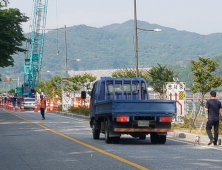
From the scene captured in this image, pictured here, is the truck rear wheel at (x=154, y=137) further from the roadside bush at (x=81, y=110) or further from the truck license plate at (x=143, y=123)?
the roadside bush at (x=81, y=110)

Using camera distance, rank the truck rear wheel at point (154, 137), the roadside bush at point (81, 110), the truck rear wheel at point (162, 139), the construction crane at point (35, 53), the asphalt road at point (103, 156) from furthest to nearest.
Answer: the construction crane at point (35, 53)
the roadside bush at point (81, 110)
the truck rear wheel at point (154, 137)
the truck rear wheel at point (162, 139)
the asphalt road at point (103, 156)

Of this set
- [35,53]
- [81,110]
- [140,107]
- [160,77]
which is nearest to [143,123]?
[140,107]

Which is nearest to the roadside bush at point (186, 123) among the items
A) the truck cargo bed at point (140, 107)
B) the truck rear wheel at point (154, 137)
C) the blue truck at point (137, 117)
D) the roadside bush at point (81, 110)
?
the truck rear wheel at point (154, 137)

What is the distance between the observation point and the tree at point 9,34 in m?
51.5

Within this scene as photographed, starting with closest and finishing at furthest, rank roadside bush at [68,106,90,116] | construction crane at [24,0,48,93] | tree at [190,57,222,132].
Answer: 1. tree at [190,57,222,132]
2. roadside bush at [68,106,90,116]
3. construction crane at [24,0,48,93]

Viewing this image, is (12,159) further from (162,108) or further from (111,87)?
(111,87)

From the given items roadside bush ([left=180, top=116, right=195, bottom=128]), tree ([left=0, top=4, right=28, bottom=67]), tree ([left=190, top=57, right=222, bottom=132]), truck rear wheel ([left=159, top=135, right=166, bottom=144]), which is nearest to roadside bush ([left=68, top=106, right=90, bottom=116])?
tree ([left=0, top=4, right=28, bottom=67])

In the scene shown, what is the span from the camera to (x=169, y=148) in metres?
18.9

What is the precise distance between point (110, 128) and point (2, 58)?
36.2m

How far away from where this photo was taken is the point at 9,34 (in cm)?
5197

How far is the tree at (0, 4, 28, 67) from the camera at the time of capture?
51500 millimetres

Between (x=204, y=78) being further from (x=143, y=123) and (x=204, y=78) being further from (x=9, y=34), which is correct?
(x=9, y=34)

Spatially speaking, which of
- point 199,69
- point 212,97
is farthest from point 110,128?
point 199,69

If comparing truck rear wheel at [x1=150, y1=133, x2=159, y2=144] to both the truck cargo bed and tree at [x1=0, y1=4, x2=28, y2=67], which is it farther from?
tree at [x1=0, y1=4, x2=28, y2=67]
